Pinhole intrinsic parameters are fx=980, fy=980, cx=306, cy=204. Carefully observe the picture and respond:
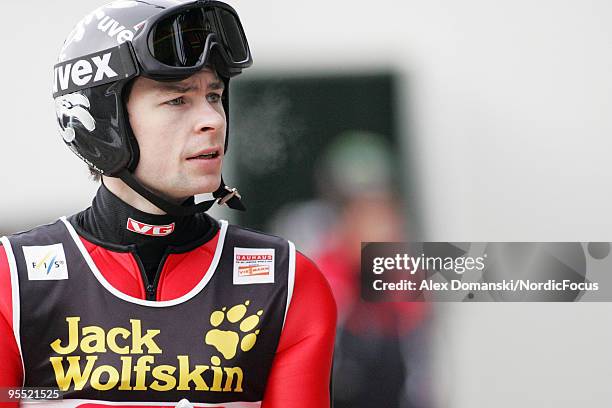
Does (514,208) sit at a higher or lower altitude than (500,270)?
higher

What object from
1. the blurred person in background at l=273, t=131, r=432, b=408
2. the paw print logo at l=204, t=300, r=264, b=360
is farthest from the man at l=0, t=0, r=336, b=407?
the blurred person in background at l=273, t=131, r=432, b=408

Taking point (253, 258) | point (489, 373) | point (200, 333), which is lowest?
point (489, 373)

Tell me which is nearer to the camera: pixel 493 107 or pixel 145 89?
pixel 145 89

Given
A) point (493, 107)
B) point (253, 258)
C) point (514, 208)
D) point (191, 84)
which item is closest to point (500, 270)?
point (514, 208)

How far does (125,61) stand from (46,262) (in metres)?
0.43

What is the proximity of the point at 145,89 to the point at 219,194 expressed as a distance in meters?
0.31

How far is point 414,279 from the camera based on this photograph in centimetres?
289

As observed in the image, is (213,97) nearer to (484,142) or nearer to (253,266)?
(253,266)

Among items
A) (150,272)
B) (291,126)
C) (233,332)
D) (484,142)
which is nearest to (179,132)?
(150,272)

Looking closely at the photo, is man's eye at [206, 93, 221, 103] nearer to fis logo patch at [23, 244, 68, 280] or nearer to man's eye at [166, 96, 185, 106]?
man's eye at [166, 96, 185, 106]

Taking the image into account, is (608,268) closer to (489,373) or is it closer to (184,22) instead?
(489,373)

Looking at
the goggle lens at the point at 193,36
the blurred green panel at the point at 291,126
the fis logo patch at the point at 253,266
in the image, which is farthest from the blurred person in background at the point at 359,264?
the goggle lens at the point at 193,36

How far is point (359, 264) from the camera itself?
2906mm
